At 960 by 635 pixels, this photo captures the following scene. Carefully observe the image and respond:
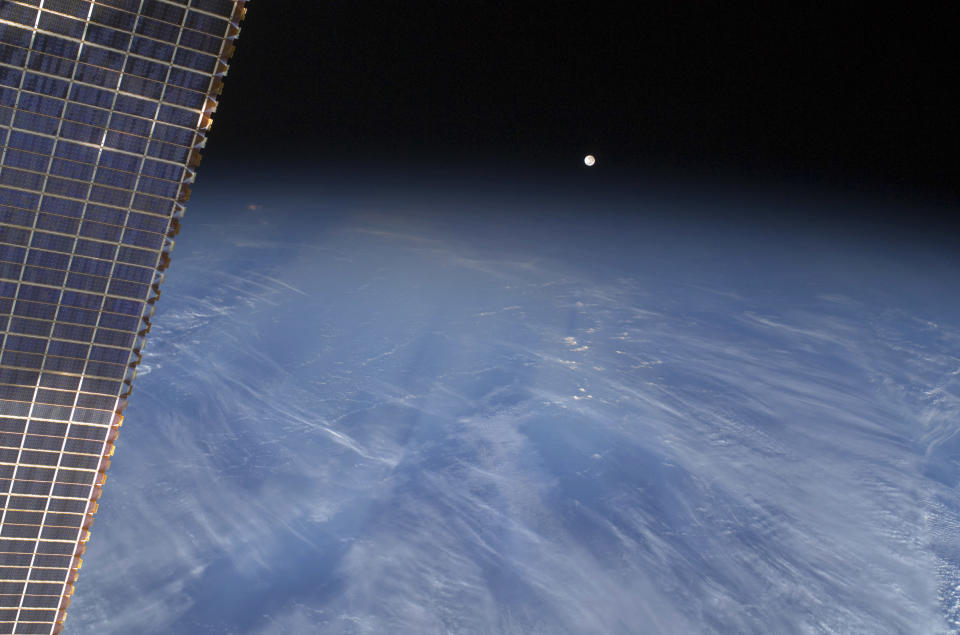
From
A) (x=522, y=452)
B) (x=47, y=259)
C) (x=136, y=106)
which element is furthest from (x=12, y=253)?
(x=522, y=452)

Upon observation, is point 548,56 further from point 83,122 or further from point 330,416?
point 83,122

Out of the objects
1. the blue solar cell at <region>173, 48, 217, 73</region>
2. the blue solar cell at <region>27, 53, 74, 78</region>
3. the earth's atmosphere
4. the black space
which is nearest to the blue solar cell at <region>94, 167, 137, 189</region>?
the blue solar cell at <region>27, 53, 74, 78</region>

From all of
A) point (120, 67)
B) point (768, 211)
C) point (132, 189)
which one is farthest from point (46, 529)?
point (768, 211)

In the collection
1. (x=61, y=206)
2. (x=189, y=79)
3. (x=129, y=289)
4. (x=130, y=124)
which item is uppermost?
(x=189, y=79)

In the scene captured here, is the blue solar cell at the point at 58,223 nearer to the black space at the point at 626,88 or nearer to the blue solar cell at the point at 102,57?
the blue solar cell at the point at 102,57

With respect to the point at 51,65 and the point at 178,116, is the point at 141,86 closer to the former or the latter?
the point at 178,116
